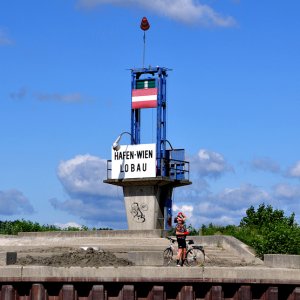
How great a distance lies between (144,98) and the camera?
5462cm

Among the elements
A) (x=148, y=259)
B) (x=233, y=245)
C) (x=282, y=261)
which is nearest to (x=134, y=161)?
(x=233, y=245)

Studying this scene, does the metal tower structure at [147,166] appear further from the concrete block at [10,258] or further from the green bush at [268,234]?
the concrete block at [10,258]

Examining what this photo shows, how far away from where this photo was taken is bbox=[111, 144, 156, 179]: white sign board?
175 feet

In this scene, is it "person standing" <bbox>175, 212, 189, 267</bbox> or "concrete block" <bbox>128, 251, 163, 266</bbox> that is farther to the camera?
"person standing" <bbox>175, 212, 189, 267</bbox>

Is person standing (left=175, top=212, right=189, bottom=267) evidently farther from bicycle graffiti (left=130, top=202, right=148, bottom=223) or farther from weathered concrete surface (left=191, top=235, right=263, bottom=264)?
bicycle graffiti (left=130, top=202, right=148, bottom=223)

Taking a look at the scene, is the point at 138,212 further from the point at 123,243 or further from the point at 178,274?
the point at 178,274

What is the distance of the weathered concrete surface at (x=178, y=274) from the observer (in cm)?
2619

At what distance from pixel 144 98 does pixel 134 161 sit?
383 cm

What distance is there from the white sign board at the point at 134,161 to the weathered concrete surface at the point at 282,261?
25.7 meters

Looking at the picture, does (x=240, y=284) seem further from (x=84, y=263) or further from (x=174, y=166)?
(x=174, y=166)

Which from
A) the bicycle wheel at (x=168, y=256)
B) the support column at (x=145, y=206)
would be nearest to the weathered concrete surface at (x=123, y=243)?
the bicycle wheel at (x=168, y=256)

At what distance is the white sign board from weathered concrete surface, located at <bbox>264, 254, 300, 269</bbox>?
84.3 feet

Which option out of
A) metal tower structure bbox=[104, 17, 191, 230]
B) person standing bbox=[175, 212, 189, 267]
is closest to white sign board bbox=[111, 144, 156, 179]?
metal tower structure bbox=[104, 17, 191, 230]

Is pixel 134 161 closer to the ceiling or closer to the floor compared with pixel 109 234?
closer to the ceiling
